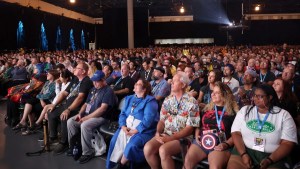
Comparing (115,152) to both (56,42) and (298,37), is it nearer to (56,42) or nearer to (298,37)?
(56,42)

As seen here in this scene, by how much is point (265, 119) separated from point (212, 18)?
1066 inches

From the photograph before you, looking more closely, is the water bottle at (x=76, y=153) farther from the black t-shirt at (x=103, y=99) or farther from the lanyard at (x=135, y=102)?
the lanyard at (x=135, y=102)

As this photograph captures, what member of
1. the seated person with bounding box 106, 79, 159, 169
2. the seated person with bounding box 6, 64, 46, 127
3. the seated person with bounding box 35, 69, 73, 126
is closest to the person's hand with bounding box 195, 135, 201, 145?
the seated person with bounding box 106, 79, 159, 169

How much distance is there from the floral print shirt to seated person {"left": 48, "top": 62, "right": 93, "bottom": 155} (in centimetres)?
194

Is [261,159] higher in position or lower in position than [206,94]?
lower

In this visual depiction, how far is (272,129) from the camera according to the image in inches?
113

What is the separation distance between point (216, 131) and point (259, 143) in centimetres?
52

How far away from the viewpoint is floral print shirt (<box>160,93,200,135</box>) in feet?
11.7

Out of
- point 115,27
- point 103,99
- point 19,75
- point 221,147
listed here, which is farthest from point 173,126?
point 115,27

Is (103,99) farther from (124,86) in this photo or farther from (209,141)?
(209,141)

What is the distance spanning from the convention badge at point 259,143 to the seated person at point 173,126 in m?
0.74

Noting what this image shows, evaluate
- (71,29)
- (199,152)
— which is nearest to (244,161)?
(199,152)

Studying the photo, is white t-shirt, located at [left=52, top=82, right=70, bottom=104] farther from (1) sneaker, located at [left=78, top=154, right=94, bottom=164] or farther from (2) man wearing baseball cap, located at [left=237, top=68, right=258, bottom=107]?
(2) man wearing baseball cap, located at [left=237, top=68, right=258, bottom=107]

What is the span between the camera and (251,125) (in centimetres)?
300
